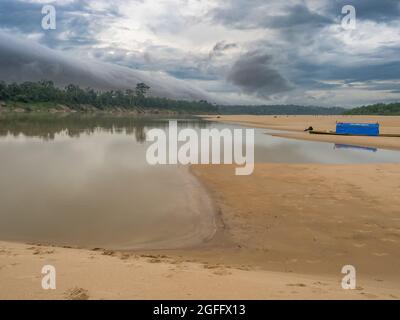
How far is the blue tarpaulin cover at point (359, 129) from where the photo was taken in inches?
1891

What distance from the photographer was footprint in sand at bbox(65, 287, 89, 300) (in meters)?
5.36

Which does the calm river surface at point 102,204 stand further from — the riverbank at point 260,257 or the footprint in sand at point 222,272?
the footprint in sand at point 222,272

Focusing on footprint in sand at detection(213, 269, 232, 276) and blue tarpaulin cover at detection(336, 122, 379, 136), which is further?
blue tarpaulin cover at detection(336, 122, 379, 136)

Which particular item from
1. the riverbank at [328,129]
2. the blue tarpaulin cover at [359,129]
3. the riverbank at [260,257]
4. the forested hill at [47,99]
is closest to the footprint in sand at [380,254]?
the riverbank at [260,257]

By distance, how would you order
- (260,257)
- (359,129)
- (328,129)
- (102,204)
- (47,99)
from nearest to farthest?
(260,257) → (102,204) → (359,129) → (328,129) → (47,99)

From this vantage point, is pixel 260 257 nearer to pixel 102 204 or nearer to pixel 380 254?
pixel 380 254

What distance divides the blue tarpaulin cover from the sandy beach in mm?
35579

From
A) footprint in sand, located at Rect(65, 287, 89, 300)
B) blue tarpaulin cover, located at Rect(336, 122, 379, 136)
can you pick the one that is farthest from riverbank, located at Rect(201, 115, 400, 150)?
footprint in sand, located at Rect(65, 287, 89, 300)

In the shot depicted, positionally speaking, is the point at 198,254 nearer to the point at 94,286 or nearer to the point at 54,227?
the point at 94,286

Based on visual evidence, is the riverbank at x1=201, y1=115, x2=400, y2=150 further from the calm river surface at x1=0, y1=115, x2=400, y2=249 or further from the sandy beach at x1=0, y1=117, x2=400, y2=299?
the calm river surface at x1=0, y1=115, x2=400, y2=249

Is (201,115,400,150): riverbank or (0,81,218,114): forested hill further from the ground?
(0,81,218,114): forested hill

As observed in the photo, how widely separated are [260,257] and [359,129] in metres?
47.1

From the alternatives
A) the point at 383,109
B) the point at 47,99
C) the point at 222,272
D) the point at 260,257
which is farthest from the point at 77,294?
the point at 383,109

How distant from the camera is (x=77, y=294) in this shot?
546 centimetres
